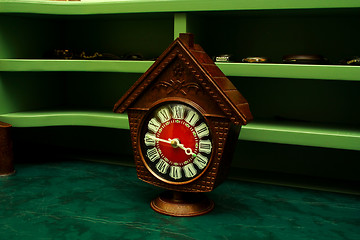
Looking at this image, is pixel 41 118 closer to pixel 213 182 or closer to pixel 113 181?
pixel 113 181

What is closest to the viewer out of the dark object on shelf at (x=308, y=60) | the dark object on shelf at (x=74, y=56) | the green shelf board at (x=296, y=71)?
the green shelf board at (x=296, y=71)

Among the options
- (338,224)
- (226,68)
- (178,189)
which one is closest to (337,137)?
(338,224)

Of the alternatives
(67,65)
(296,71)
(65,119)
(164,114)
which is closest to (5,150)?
(65,119)

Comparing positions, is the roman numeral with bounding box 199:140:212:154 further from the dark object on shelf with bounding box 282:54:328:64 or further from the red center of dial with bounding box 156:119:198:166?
the dark object on shelf with bounding box 282:54:328:64

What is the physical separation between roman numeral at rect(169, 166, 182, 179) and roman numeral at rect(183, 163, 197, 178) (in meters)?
0.03

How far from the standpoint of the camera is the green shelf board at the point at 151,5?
203 centimetres

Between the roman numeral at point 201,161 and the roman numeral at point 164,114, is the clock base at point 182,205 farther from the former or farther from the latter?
the roman numeral at point 164,114

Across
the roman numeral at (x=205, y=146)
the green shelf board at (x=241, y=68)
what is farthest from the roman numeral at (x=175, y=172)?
the green shelf board at (x=241, y=68)

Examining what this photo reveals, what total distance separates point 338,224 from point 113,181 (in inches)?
47.2

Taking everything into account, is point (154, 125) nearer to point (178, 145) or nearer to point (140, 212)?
point (178, 145)

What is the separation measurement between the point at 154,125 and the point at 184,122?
0.15 metres

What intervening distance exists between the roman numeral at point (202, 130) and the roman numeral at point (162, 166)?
0.21 metres

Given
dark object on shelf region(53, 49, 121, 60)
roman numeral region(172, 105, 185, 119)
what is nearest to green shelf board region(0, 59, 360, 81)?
dark object on shelf region(53, 49, 121, 60)

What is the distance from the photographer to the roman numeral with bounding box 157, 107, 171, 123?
176cm
